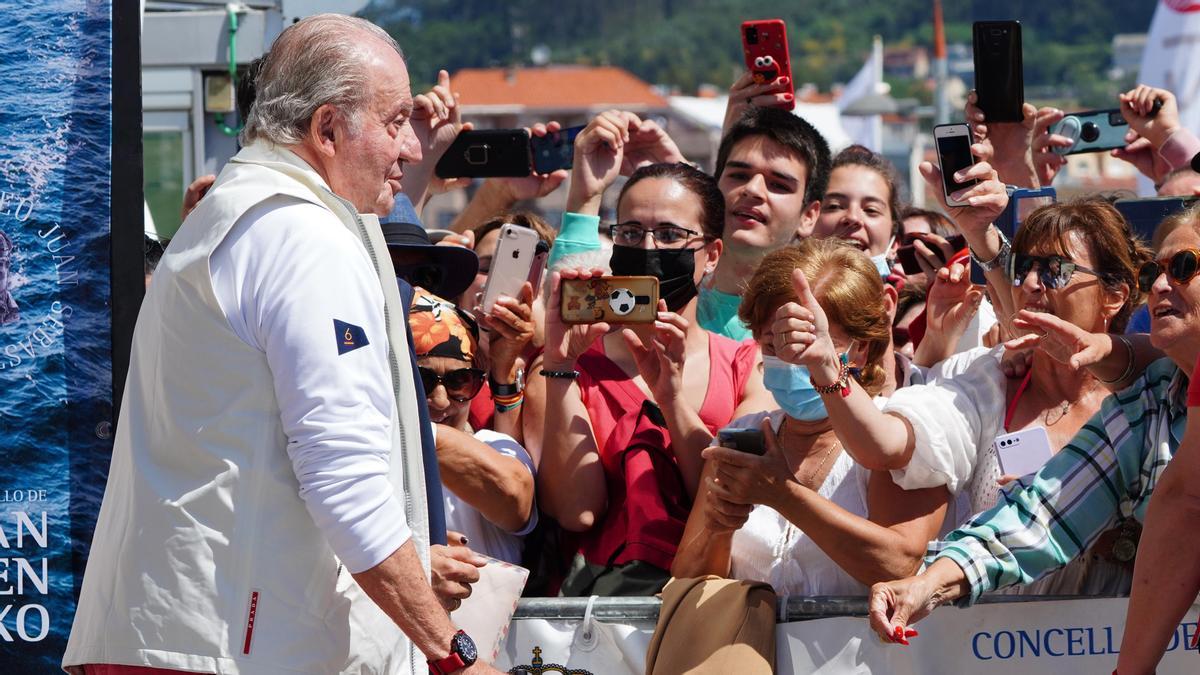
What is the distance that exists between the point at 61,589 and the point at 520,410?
122 centimetres

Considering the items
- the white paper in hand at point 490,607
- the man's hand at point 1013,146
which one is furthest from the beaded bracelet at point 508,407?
the man's hand at point 1013,146

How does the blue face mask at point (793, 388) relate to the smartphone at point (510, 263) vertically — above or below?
below

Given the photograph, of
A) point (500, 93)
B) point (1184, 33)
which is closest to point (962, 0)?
point (500, 93)

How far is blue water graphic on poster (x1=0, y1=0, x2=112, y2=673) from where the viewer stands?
3469 millimetres

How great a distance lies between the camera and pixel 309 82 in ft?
8.91

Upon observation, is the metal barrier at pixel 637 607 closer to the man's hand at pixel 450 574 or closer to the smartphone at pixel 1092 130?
the man's hand at pixel 450 574

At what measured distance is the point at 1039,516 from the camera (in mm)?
3176

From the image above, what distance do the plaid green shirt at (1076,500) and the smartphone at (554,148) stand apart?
2049 mm

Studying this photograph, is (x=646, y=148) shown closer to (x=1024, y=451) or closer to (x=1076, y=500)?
(x=1024, y=451)

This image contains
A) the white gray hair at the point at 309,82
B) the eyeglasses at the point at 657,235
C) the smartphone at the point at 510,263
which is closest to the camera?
the white gray hair at the point at 309,82

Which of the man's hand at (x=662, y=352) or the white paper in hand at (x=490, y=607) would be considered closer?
the white paper in hand at (x=490, y=607)

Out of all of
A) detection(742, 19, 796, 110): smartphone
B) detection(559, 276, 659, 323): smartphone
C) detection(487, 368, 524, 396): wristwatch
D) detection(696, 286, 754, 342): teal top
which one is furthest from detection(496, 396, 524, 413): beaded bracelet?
detection(742, 19, 796, 110): smartphone

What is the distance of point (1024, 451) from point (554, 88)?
7864cm

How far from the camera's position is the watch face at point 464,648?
2.61 metres
